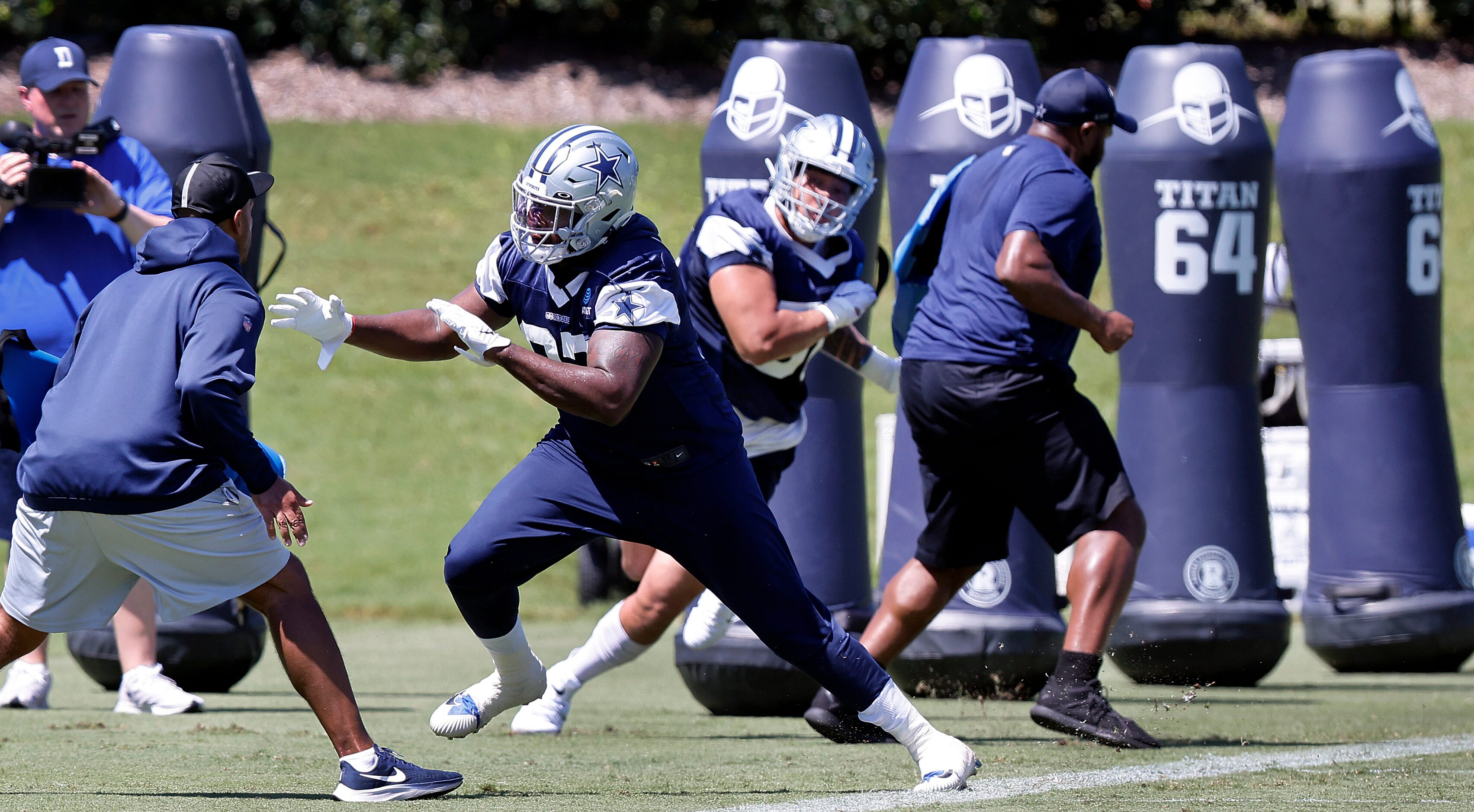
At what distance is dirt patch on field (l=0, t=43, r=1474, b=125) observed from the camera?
19.7 metres

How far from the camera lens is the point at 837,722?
5398mm

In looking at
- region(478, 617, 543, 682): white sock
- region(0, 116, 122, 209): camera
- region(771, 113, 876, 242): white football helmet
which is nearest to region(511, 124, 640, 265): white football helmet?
region(478, 617, 543, 682): white sock

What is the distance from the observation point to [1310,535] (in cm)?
798

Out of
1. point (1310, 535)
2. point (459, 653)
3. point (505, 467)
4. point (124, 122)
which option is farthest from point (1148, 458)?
point (505, 467)

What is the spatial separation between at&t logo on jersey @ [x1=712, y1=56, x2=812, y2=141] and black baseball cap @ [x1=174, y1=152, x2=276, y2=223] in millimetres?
2557

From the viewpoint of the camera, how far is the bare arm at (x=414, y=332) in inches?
Result: 168

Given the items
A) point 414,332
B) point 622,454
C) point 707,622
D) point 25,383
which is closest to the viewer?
point 622,454

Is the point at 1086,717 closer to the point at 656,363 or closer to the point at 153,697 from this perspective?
the point at 656,363

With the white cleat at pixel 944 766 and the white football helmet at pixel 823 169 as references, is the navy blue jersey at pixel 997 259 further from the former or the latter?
the white cleat at pixel 944 766

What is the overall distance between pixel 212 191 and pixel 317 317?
1.43ft

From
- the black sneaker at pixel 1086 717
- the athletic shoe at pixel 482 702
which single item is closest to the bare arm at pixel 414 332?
the athletic shoe at pixel 482 702

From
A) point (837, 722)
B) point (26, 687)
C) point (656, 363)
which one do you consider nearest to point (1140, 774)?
point (837, 722)

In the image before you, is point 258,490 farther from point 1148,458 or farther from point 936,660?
point 1148,458

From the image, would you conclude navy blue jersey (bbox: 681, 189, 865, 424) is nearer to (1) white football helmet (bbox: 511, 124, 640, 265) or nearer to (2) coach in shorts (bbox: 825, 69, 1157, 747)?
(2) coach in shorts (bbox: 825, 69, 1157, 747)
